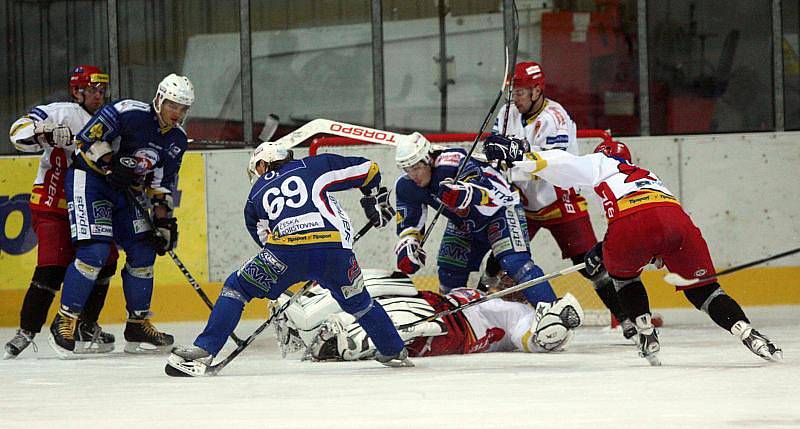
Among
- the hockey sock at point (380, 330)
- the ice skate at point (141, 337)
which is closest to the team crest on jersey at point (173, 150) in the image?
the ice skate at point (141, 337)

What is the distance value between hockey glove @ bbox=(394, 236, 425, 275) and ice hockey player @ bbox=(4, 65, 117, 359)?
1.23m

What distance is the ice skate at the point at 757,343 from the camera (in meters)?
4.24

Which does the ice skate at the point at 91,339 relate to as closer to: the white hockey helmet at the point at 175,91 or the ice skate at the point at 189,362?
the white hockey helmet at the point at 175,91

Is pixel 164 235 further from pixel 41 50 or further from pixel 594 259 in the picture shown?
pixel 41 50

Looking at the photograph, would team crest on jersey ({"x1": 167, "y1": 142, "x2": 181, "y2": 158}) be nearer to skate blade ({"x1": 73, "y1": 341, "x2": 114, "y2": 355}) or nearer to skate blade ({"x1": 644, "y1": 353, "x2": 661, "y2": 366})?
skate blade ({"x1": 73, "y1": 341, "x2": 114, "y2": 355})

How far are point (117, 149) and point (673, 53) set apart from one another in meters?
3.59

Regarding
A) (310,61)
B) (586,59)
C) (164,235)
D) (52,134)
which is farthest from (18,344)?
(586,59)

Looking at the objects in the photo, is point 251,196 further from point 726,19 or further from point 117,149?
point 726,19

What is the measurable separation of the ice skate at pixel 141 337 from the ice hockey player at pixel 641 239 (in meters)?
1.87

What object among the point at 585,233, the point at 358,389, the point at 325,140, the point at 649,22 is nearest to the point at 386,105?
the point at 325,140

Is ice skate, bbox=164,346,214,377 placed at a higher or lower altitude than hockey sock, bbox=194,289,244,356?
lower

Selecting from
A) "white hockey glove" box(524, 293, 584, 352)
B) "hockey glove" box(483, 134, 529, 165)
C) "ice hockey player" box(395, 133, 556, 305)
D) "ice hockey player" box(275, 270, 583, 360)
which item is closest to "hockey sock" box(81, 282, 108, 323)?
"ice hockey player" box(275, 270, 583, 360)

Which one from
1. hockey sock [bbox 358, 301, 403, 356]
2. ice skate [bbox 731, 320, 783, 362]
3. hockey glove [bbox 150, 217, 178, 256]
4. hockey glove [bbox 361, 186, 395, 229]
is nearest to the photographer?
ice skate [bbox 731, 320, 783, 362]

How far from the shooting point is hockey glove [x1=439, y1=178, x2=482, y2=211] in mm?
5199
